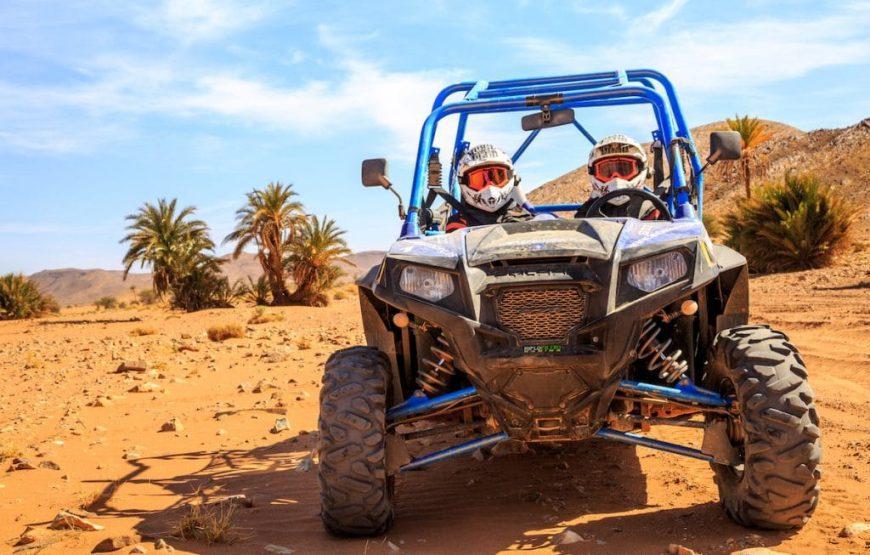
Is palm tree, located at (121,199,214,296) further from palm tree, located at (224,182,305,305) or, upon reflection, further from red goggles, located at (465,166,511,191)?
red goggles, located at (465,166,511,191)

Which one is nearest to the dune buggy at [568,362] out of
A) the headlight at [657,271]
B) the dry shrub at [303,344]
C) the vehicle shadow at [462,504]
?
the headlight at [657,271]

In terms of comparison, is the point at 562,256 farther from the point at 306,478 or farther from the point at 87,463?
the point at 87,463

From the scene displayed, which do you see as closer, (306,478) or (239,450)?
(306,478)

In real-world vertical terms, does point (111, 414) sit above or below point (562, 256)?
below

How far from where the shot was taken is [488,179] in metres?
5.70

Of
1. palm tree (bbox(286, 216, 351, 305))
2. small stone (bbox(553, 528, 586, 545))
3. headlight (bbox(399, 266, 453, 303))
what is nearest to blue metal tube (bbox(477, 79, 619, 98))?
headlight (bbox(399, 266, 453, 303))

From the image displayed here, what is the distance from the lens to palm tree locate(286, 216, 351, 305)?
1118 inches

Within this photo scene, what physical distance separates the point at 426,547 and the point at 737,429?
1613mm

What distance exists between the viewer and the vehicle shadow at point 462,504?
4113 mm

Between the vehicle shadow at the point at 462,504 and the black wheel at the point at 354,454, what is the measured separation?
14 cm

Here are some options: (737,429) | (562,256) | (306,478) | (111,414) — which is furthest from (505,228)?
(111,414)

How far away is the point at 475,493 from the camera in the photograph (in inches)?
207

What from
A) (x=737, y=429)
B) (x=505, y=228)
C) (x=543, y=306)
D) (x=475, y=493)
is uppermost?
(x=505, y=228)

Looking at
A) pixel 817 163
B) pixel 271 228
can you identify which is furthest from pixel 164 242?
pixel 817 163
